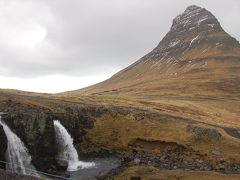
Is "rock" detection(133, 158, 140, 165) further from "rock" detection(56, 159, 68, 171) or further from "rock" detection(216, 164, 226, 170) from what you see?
"rock" detection(216, 164, 226, 170)

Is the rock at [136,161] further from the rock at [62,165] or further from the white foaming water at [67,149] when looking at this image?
the rock at [62,165]

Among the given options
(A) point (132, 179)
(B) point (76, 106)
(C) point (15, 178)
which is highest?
(B) point (76, 106)

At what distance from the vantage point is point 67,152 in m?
88.9

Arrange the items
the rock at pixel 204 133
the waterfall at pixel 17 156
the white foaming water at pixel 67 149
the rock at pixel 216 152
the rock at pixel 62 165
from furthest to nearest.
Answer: the rock at pixel 204 133
the rock at pixel 216 152
the white foaming water at pixel 67 149
the rock at pixel 62 165
the waterfall at pixel 17 156

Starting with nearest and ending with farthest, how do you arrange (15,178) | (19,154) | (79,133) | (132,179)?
(15,178)
(132,179)
(19,154)
(79,133)

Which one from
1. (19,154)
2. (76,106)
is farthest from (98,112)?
(19,154)

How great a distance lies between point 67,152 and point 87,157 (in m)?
4.15

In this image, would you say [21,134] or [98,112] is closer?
[21,134]

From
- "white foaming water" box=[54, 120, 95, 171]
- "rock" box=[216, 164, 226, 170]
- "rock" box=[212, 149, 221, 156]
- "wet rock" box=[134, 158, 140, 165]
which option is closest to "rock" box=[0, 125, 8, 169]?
"white foaming water" box=[54, 120, 95, 171]

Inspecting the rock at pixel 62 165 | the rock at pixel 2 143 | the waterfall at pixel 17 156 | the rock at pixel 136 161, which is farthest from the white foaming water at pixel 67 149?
the rock at pixel 2 143

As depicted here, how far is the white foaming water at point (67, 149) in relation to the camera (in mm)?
85438

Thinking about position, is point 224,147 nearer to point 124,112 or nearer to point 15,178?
point 124,112

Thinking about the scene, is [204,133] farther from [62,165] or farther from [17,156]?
[17,156]

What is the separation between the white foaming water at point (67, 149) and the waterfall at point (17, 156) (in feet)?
29.7
